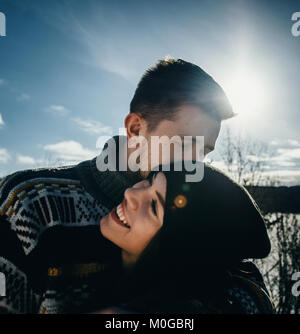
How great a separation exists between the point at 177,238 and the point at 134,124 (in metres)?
1.15

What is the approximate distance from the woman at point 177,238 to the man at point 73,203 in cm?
36

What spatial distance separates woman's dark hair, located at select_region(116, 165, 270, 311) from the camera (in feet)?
3.14

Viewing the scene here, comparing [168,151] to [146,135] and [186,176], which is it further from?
[186,176]

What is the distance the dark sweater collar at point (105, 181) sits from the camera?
1574 mm

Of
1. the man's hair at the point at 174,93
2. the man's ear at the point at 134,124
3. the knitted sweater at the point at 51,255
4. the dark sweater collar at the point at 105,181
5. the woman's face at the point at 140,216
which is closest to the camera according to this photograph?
the woman's face at the point at 140,216

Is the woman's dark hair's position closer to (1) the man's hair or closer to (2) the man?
(2) the man

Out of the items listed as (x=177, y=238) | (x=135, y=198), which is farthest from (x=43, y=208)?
(x=177, y=238)

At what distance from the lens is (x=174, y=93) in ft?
6.00

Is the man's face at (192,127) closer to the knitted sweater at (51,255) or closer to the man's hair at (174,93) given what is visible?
the man's hair at (174,93)

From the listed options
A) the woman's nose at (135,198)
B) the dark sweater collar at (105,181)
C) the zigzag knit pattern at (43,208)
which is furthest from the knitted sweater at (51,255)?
the woman's nose at (135,198)

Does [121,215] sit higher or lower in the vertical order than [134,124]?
lower

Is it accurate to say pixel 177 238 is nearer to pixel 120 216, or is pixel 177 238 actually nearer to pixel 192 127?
pixel 120 216

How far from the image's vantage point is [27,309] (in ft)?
4.37

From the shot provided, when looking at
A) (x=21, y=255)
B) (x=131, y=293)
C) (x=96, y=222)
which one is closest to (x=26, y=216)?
(x=21, y=255)
